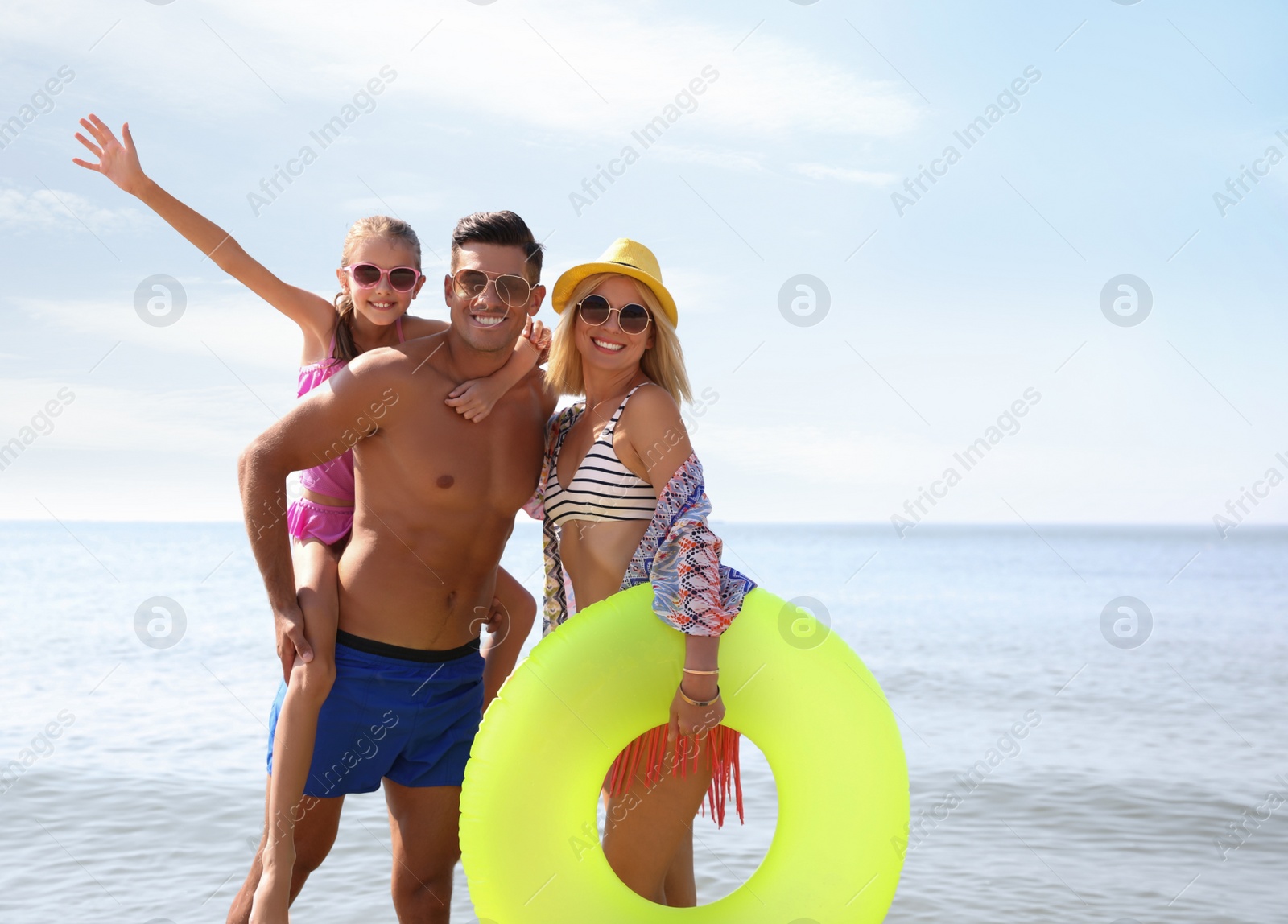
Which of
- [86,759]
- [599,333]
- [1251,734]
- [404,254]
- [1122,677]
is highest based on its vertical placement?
[1122,677]

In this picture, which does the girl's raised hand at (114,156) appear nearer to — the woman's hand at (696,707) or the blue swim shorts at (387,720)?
the blue swim shorts at (387,720)

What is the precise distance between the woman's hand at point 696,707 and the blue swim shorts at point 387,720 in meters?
0.82

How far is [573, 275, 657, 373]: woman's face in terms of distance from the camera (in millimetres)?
2516

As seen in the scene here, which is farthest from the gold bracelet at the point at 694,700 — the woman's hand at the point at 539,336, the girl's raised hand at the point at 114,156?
the girl's raised hand at the point at 114,156

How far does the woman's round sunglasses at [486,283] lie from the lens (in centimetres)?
263

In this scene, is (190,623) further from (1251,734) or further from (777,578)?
(777,578)

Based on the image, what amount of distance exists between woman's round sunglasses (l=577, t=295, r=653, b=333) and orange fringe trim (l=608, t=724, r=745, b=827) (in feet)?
3.24

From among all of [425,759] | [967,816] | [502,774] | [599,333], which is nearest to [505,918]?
[502,774]

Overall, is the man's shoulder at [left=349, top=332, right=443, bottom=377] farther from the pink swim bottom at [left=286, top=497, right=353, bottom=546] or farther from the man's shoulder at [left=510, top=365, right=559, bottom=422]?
the pink swim bottom at [left=286, top=497, right=353, bottom=546]

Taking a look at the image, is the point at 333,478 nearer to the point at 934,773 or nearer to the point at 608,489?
the point at 608,489

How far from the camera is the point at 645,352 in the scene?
8.55 ft

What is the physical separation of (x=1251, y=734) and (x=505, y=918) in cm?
735

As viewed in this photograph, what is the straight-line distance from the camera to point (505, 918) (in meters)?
2.26

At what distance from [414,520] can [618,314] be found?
78cm
